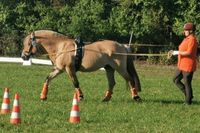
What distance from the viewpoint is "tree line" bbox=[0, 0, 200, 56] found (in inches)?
1406

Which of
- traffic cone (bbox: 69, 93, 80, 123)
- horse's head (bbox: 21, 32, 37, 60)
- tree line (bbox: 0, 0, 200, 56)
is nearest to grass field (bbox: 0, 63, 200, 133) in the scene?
traffic cone (bbox: 69, 93, 80, 123)

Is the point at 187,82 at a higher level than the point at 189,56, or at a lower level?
lower

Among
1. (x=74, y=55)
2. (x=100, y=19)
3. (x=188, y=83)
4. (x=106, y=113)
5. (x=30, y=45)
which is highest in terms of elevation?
(x=30, y=45)

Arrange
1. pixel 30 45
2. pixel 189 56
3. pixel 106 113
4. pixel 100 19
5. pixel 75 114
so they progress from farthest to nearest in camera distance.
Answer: pixel 100 19 < pixel 30 45 < pixel 189 56 < pixel 106 113 < pixel 75 114

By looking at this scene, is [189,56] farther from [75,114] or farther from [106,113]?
[75,114]

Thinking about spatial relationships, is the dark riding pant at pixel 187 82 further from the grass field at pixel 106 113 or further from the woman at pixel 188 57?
the grass field at pixel 106 113

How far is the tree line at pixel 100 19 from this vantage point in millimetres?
35719

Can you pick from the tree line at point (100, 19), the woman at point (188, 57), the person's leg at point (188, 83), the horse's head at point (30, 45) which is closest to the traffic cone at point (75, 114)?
the woman at point (188, 57)

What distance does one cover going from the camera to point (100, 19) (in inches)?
1476

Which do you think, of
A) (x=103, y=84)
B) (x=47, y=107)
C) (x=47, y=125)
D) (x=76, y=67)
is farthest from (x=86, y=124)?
(x=103, y=84)

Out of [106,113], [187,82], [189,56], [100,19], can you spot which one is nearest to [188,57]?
[189,56]

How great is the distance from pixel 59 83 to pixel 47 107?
7013 millimetres

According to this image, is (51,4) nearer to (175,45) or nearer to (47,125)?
(175,45)

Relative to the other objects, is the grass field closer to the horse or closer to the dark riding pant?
the dark riding pant
